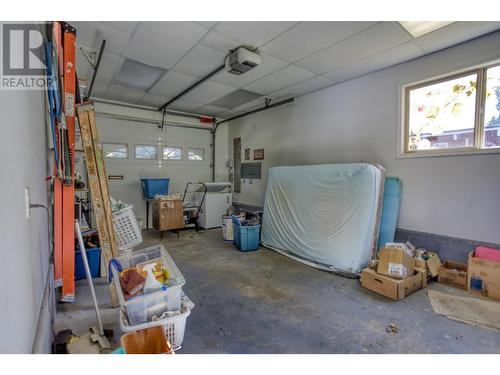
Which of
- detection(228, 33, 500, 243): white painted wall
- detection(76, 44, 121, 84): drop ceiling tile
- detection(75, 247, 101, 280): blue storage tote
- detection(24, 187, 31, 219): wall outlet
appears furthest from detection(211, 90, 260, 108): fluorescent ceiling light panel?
detection(24, 187, 31, 219): wall outlet

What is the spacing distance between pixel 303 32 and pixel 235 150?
4.11 metres

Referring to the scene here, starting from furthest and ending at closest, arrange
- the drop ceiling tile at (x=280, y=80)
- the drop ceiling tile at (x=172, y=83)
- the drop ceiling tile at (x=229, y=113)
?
the drop ceiling tile at (x=229, y=113) → the drop ceiling tile at (x=172, y=83) → the drop ceiling tile at (x=280, y=80)

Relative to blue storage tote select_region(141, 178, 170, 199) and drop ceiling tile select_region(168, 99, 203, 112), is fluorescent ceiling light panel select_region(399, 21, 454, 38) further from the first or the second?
blue storage tote select_region(141, 178, 170, 199)

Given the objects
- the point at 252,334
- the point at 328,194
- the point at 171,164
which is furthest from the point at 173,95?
the point at 252,334

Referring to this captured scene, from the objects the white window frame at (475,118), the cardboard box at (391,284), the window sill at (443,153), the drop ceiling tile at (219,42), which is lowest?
the cardboard box at (391,284)

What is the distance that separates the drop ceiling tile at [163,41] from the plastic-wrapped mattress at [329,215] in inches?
92.8

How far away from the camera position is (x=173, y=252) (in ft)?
13.3

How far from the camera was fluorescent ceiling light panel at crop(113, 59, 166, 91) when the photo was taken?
3.55 meters

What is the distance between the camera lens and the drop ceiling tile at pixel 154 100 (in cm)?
486

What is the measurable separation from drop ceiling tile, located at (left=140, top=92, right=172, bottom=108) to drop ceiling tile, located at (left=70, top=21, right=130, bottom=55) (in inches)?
→ 70.5

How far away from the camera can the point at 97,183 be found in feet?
8.05

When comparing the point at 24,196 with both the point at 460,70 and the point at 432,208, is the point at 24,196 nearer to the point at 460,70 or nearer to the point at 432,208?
the point at 432,208

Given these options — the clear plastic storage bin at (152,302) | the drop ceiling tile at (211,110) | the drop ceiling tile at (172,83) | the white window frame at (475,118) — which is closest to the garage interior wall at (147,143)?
the drop ceiling tile at (211,110)

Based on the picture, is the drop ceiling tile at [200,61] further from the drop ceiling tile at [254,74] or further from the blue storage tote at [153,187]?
the blue storage tote at [153,187]
